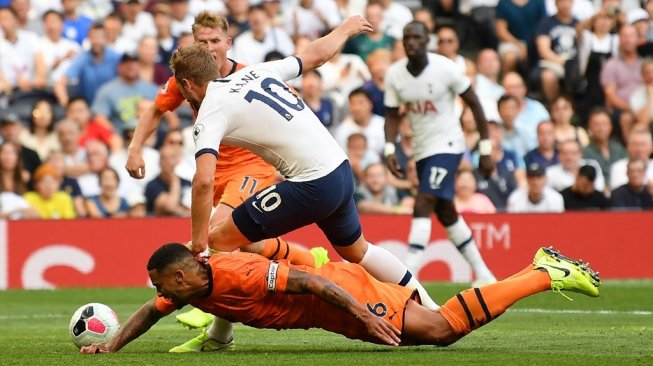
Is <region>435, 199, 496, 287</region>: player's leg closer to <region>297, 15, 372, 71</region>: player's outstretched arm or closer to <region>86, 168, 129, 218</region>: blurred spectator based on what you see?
<region>297, 15, 372, 71</region>: player's outstretched arm

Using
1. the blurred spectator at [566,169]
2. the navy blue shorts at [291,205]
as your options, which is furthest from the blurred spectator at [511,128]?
the navy blue shorts at [291,205]

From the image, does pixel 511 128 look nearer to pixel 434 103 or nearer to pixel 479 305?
pixel 434 103

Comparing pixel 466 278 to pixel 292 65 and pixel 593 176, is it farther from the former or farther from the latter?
Result: pixel 292 65

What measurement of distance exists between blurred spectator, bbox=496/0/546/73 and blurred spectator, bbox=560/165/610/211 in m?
4.09

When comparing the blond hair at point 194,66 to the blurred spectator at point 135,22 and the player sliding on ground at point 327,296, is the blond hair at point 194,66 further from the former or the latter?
the blurred spectator at point 135,22

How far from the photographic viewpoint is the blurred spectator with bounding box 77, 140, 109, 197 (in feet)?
58.2

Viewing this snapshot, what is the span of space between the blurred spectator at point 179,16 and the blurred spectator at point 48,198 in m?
4.05

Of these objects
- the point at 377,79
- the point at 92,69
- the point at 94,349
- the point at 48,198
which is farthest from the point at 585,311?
the point at 92,69

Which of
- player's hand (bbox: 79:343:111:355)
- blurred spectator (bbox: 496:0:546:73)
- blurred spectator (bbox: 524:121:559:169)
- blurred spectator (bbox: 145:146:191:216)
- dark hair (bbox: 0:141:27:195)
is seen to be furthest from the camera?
blurred spectator (bbox: 496:0:546:73)

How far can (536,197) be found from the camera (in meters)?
17.1

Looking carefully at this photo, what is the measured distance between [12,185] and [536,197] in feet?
22.2

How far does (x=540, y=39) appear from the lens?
67.5 feet

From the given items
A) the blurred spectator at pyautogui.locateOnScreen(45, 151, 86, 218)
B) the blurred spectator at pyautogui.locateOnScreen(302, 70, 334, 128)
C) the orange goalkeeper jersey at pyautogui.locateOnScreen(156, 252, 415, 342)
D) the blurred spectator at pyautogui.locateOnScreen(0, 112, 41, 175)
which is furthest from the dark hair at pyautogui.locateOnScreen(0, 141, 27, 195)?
the orange goalkeeper jersey at pyautogui.locateOnScreen(156, 252, 415, 342)

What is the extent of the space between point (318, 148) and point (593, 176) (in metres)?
9.13
